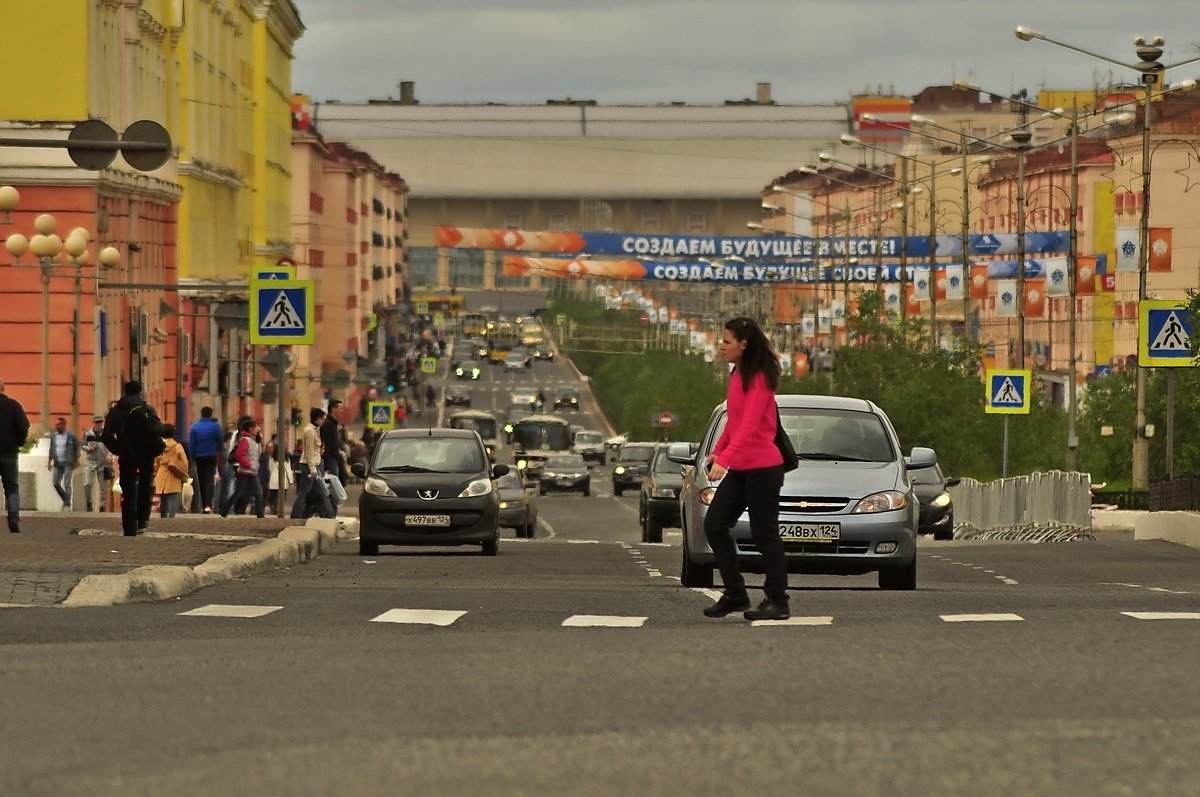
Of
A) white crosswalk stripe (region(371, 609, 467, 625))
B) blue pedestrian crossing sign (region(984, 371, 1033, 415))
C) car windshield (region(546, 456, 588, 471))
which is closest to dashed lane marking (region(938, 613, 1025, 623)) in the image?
white crosswalk stripe (region(371, 609, 467, 625))

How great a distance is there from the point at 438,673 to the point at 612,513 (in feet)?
199

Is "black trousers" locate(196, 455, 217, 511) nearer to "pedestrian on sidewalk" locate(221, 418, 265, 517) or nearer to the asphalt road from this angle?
"pedestrian on sidewalk" locate(221, 418, 265, 517)

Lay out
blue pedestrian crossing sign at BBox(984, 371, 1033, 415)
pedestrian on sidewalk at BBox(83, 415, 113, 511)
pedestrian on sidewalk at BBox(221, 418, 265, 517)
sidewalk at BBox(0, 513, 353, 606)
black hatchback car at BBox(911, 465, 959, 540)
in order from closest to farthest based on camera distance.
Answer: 1. sidewalk at BBox(0, 513, 353, 606)
2. pedestrian on sidewalk at BBox(221, 418, 265, 517)
3. black hatchback car at BBox(911, 465, 959, 540)
4. pedestrian on sidewalk at BBox(83, 415, 113, 511)
5. blue pedestrian crossing sign at BBox(984, 371, 1033, 415)

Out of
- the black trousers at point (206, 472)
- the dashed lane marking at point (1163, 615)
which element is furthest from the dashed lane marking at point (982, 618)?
the black trousers at point (206, 472)

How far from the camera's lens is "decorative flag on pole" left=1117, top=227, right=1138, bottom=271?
59.1m

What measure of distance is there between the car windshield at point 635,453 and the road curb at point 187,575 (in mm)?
67294

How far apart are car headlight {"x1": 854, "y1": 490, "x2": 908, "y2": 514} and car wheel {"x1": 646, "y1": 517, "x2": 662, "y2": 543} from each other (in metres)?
20.9

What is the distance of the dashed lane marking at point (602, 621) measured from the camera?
563 inches

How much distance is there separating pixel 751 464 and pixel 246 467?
24.3m

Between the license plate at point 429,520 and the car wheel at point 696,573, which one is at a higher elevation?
the car wheel at point 696,573

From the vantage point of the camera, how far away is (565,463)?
92.2m

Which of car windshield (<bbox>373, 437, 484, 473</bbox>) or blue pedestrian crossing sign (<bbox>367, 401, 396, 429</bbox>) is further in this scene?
blue pedestrian crossing sign (<bbox>367, 401, 396, 429</bbox>)

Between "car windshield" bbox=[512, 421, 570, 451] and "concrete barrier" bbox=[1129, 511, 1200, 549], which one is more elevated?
"concrete barrier" bbox=[1129, 511, 1200, 549]

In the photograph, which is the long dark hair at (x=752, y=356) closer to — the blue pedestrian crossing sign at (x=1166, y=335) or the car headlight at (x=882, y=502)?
the car headlight at (x=882, y=502)
